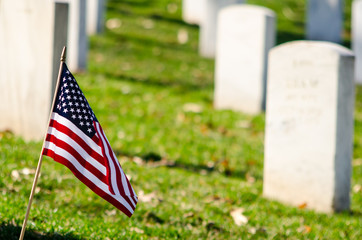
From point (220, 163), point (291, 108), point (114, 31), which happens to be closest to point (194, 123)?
point (220, 163)

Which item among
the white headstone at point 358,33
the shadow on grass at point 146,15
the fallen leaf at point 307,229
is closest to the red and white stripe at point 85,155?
the fallen leaf at point 307,229

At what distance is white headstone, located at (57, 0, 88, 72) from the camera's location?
932 cm

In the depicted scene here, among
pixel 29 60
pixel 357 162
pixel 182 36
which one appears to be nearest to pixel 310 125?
pixel 357 162

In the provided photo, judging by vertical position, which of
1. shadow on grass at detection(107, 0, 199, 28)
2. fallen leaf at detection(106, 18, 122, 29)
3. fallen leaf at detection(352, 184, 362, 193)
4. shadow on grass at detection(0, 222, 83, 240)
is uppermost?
shadow on grass at detection(107, 0, 199, 28)

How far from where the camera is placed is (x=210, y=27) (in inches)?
463

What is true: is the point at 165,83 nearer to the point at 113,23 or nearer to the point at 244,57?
the point at 244,57

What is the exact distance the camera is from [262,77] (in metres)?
8.27

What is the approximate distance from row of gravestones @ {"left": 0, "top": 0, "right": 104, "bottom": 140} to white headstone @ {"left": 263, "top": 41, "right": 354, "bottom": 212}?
2.18 metres

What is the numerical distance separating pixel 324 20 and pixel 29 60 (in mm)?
9154

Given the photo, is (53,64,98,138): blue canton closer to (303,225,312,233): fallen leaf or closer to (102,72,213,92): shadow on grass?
(303,225,312,233): fallen leaf

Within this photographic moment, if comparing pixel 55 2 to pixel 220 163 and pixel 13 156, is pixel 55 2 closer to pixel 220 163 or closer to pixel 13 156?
pixel 13 156

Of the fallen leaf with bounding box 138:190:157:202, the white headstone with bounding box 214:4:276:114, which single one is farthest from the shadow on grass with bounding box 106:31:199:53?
the fallen leaf with bounding box 138:190:157:202

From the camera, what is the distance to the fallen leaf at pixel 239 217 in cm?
458

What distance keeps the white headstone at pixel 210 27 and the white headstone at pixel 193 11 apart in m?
2.45
